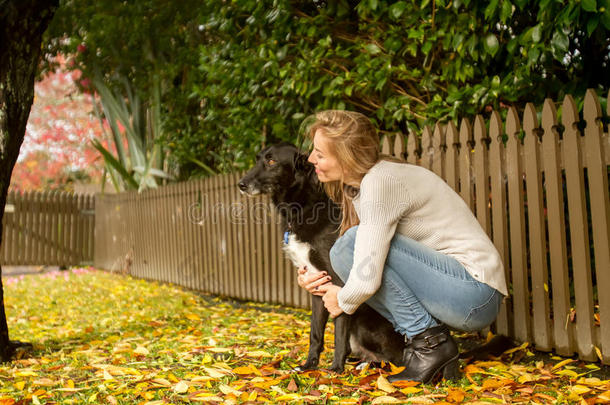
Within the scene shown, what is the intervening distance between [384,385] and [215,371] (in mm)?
918

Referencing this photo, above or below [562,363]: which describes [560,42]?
above

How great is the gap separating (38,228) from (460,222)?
9.96 m

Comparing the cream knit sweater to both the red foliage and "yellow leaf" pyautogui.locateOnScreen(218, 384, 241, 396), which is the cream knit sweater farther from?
the red foliage

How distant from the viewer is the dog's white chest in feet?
9.70

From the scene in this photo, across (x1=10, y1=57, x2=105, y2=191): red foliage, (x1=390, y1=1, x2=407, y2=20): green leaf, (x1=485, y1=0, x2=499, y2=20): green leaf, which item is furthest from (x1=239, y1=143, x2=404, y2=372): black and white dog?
(x1=10, y1=57, x2=105, y2=191): red foliage

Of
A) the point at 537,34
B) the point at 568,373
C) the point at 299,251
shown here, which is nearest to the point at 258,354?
the point at 299,251

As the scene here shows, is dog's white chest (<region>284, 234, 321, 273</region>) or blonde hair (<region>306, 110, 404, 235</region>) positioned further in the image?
dog's white chest (<region>284, 234, 321, 273</region>)

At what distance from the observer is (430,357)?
7.55ft

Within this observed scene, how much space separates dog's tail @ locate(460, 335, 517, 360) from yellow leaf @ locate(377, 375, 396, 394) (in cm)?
66

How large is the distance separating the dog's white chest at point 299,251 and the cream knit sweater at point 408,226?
0.67 metres

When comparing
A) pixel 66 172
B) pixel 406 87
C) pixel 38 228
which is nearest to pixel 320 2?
pixel 406 87

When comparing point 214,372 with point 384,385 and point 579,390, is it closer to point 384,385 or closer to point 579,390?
point 384,385

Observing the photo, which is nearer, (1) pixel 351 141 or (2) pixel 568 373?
(1) pixel 351 141

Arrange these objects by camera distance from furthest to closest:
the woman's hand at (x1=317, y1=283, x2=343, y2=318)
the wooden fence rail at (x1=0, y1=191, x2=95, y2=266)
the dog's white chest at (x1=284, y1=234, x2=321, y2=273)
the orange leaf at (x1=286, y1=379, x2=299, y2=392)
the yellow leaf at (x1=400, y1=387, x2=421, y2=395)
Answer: the wooden fence rail at (x1=0, y1=191, x2=95, y2=266), the dog's white chest at (x1=284, y1=234, x2=321, y2=273), the woman's hand at (x1=317, y1=283, x2=343, y2=318), the orange leaf at (x1=286, y1=379, x2=299, y2=392), the yellow leaf at (x1=400, y1=387, x2=421, y2=395)
